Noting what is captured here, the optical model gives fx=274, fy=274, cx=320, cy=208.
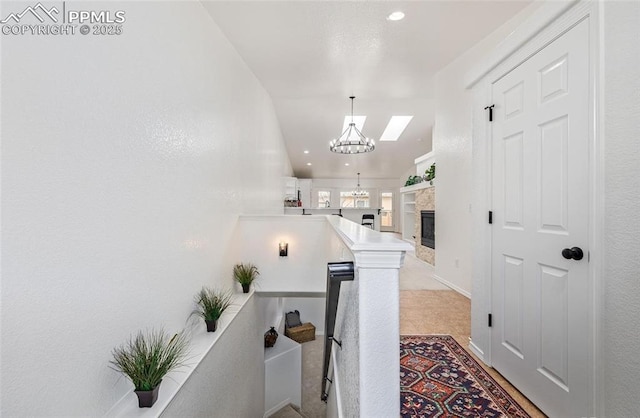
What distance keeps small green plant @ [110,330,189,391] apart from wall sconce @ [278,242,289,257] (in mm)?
1827

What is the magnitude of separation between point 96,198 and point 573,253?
7.70 feet

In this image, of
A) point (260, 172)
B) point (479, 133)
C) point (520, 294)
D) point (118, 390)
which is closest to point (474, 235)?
point (520, 294)

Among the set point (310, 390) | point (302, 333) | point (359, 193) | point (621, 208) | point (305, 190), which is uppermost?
point (305, 190)

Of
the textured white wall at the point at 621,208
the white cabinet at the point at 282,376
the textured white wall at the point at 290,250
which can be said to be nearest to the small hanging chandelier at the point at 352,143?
the textured white wall at the point at 290,250

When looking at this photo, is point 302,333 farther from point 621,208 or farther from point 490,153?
point 621,208

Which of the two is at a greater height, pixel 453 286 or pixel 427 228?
pixel 427 228

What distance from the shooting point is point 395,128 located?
7.42 m

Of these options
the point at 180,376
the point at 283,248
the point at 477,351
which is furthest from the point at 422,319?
the point at 180,376

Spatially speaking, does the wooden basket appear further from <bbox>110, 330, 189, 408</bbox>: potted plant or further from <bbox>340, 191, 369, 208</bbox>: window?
<bbox>340, 191, 369, 208</bbox>: window

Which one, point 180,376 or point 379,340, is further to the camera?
point 180,376

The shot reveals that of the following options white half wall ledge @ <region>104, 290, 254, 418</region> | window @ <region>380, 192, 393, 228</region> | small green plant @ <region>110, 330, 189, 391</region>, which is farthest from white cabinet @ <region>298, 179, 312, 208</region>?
small green plant @ <region>110, 330, 189, 391</region>

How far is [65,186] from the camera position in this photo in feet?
3.59

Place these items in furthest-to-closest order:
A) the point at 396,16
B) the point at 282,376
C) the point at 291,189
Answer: the point at 291,189
the point at 282,376
the point at 396,16

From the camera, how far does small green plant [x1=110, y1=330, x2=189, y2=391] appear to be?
1.34m
